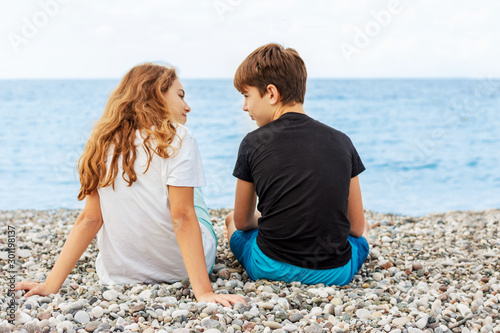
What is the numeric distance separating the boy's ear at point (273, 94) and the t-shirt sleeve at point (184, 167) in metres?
0.58

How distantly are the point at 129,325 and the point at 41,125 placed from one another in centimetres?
2062

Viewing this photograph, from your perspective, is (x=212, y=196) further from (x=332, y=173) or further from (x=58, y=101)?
(x=58, y=101)

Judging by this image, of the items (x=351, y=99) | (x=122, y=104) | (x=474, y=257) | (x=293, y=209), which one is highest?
(x=122, y=104)

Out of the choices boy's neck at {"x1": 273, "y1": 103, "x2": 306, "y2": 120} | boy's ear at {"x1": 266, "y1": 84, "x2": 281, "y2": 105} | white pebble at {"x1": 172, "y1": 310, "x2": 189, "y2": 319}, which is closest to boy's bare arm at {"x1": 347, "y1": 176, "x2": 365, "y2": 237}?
boy's neck at {"x1": 273, "y1": 103, "x2": 306, "y2": 120}

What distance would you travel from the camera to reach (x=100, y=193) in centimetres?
288

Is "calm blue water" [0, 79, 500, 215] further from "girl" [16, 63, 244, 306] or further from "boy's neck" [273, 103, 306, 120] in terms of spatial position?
"boy's neck" [273, 103, 306, 120]

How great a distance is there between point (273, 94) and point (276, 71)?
14 centimetres

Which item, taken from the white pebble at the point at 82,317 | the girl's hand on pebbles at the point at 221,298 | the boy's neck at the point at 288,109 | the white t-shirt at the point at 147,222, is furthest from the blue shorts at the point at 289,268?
the white pebble at the point at 82,317

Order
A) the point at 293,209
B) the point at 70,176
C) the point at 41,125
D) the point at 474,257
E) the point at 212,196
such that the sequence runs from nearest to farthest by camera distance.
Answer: the point at 293,209 → the point at 474,257 → the point at 212,196 → the point at 70,176 → the point at 41,125

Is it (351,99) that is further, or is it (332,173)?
(351,99)

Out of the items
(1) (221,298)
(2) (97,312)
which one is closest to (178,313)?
(1) (221,298)

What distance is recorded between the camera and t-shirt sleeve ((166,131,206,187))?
2703 mm

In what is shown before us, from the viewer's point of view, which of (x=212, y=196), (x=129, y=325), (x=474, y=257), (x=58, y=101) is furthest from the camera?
(x=58, y=101)

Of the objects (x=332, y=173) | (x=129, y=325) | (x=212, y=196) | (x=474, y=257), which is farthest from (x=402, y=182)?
(x=129, y=325)
